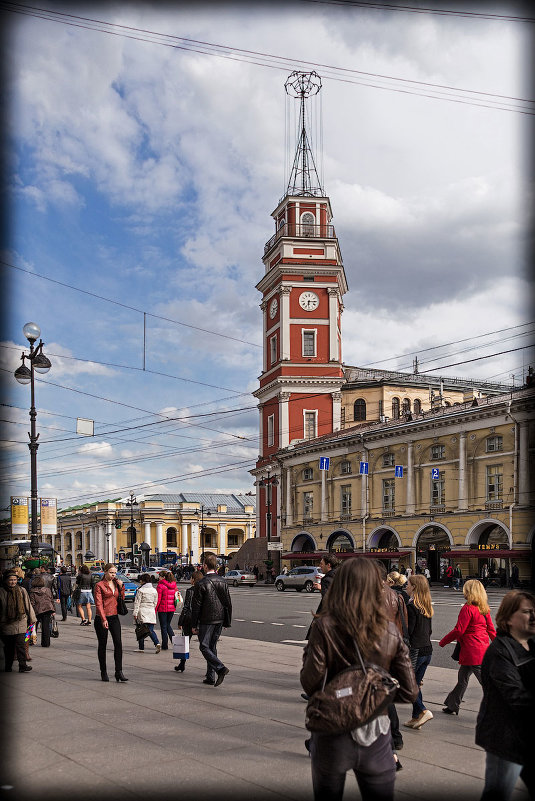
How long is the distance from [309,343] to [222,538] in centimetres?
5925

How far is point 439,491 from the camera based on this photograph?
1977 inches

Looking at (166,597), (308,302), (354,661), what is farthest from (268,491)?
(354,661)

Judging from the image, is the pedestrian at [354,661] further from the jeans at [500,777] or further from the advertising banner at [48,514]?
the advertising banner at [48,514]

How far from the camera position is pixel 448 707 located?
9273 mm

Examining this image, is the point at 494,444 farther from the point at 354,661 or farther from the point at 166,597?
the point at 354,661

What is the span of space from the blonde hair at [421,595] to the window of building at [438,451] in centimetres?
4150

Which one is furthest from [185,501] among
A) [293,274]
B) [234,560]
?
[293,274]

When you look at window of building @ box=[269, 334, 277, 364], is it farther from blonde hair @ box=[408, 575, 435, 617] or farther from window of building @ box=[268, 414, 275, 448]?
blonde hair @ box=[408, 575, 435, 617]

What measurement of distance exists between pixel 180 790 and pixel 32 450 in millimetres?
17610

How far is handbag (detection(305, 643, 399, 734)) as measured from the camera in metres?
3.98

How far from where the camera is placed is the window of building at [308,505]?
208ft

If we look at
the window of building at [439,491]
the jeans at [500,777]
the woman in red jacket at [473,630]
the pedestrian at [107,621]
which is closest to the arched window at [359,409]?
the window of building at [439,491]

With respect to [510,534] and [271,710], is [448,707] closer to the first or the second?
[271,710]

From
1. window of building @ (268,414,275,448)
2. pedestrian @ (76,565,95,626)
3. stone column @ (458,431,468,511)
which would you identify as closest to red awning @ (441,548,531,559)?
stone column @ (458,431,468,511)
